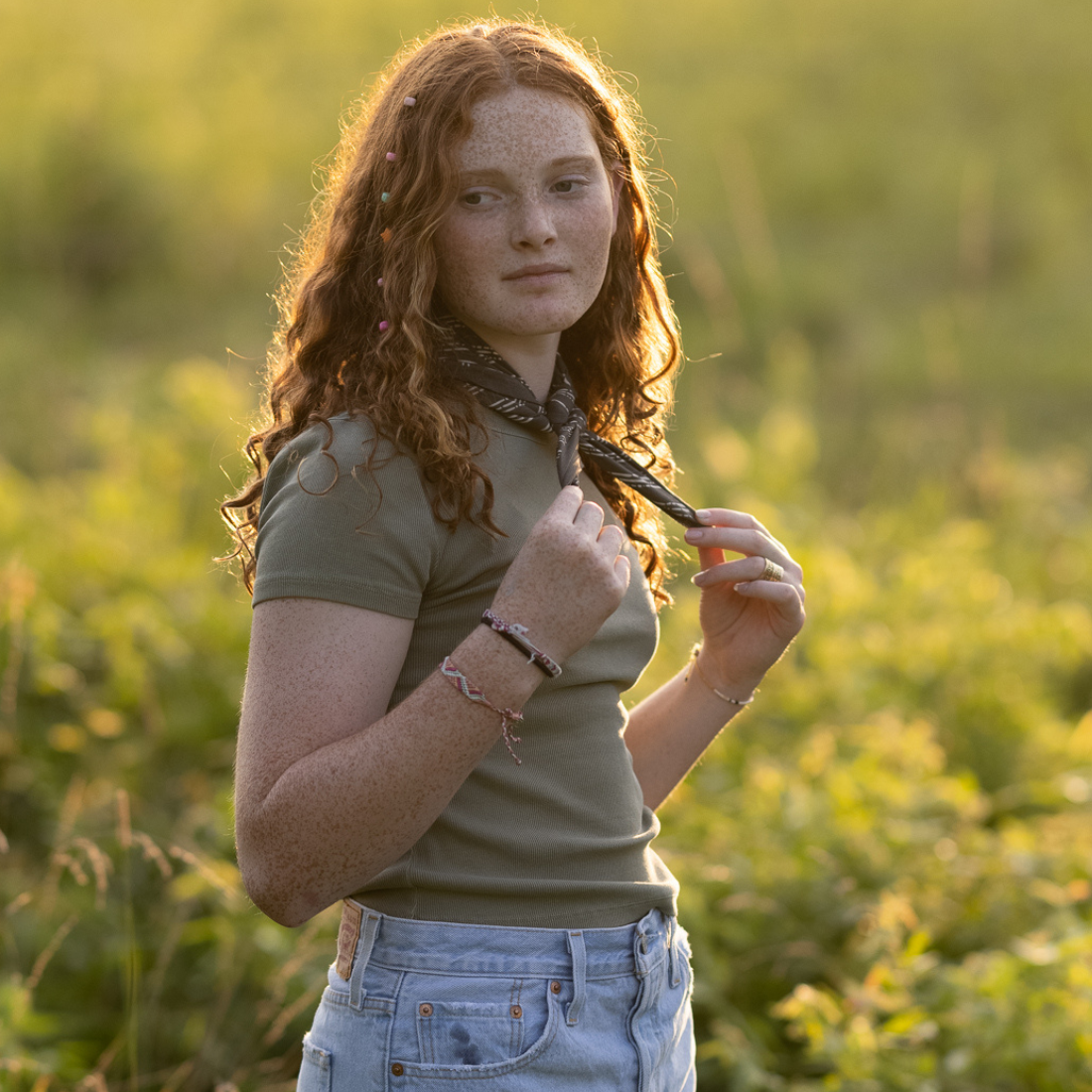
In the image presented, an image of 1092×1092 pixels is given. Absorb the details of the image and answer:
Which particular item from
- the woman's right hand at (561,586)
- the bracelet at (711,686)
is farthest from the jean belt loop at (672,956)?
the woman's right hand at (561,586)

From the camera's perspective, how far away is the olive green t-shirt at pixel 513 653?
49.2 inches

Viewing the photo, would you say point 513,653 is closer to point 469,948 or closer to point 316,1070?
point 469,948

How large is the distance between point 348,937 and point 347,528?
486mm

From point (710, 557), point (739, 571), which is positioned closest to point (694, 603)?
point (710, 557)

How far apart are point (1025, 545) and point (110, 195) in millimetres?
8248

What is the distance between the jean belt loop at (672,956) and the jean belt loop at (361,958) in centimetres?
38

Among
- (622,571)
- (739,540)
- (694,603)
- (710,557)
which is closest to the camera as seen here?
(622,571)

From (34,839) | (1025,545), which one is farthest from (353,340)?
(1025,545)

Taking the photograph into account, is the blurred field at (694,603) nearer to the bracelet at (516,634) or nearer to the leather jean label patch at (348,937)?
the leather jean label patch at (348,937)

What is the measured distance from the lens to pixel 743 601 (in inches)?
67.9

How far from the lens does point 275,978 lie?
2.43 meters

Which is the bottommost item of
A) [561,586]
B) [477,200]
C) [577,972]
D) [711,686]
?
[577,972]

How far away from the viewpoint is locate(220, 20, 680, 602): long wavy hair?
53.1 inches

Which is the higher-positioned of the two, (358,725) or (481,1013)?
(358,725)
